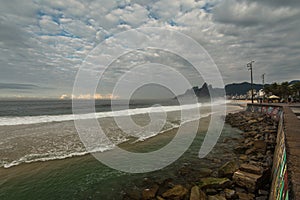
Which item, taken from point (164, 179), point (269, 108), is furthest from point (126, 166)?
point (269, 108)

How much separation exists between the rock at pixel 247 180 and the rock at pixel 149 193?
2445 millimetres

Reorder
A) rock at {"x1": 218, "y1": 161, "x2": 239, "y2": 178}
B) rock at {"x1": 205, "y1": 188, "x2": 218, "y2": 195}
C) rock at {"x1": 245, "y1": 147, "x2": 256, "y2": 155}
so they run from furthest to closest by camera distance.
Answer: rock at {"x1": 245, "y1": 147, "x2": 256, "y2": 155}, rock at {"x1": 218, "y1": 161, "x2": 239, "y2": 178}, rock at {"x1": 205, "y1": 188, "x2": 218, "y2": 195}

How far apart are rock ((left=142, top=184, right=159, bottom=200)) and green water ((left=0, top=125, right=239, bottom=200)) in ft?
1.67

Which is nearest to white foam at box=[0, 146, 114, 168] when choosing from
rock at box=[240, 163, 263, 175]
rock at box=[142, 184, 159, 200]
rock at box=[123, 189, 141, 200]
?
rock at box=[123, 189, 141, 200]

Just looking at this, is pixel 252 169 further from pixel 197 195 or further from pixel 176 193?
pixel 176 193

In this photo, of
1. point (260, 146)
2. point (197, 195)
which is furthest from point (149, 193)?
point (260, 146)

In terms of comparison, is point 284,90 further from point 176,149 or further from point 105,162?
point 105,162

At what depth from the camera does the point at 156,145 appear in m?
9.83

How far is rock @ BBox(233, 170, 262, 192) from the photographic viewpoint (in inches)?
184

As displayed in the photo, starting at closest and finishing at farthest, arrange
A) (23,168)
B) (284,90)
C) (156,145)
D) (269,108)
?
1. (23,168)
2. (156,145)
3. (269,108)
4. (284,90)

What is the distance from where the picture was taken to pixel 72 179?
19.1 feet

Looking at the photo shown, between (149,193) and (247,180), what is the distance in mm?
2856

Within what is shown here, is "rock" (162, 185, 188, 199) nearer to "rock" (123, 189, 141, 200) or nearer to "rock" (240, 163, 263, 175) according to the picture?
"rock" (123, 189, 141, 200)

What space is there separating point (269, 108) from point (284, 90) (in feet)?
113
